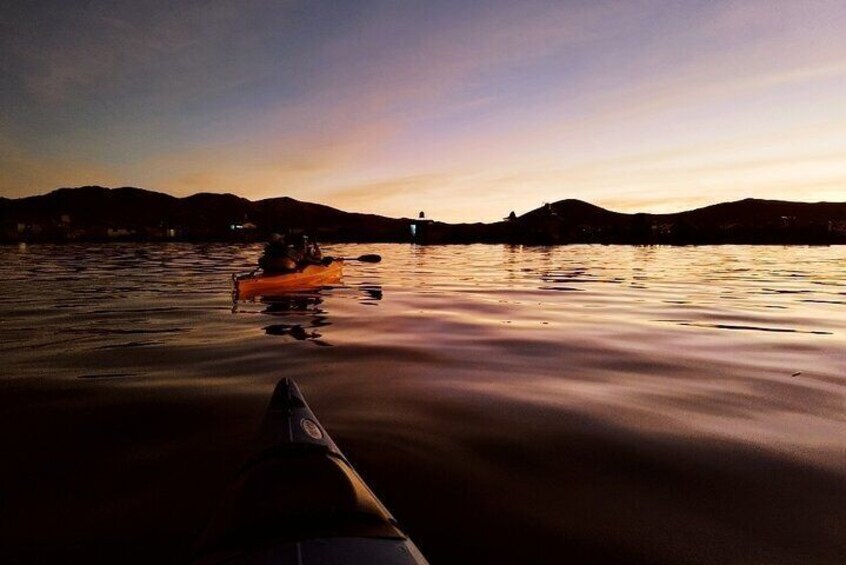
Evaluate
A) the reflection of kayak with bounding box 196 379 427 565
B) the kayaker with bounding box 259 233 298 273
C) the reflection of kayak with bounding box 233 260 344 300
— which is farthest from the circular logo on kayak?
the kayaker with bounding box 259 233 298 273

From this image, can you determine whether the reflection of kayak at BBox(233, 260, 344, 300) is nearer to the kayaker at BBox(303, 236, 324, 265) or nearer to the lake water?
the kayaker at BBox(303, 236, 324, 265)

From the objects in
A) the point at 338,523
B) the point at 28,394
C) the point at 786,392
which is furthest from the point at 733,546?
the point at 28,394

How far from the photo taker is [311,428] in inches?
127

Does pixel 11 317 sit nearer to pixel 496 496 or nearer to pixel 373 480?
pixel 373 480

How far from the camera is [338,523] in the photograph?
2055 millimetres

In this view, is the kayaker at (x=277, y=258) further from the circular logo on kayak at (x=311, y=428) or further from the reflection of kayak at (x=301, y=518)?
the reflection of kayak at (x=301, y=518)

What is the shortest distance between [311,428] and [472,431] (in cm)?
228

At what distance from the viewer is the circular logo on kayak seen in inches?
122

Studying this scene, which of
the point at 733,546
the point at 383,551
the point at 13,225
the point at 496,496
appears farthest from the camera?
the point at 13,225

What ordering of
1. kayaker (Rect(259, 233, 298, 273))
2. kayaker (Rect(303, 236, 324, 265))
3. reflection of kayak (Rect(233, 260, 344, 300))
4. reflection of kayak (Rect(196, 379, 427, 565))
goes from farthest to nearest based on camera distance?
kayaker (Rect(303, 236, 324, 265)), kayaker (Rect(259, 233, 298, 273)), reflection of kayak (Rect(233, 260, 344, 300)), reflection of kayak (Rect(196, 379, 427, 565))

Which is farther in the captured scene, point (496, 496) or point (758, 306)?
point (758, 306)

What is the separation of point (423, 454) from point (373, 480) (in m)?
0.67

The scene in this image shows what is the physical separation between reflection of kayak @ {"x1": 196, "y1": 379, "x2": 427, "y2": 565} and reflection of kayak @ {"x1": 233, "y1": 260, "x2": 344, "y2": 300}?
530 inches

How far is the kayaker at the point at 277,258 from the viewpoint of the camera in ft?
55.6
